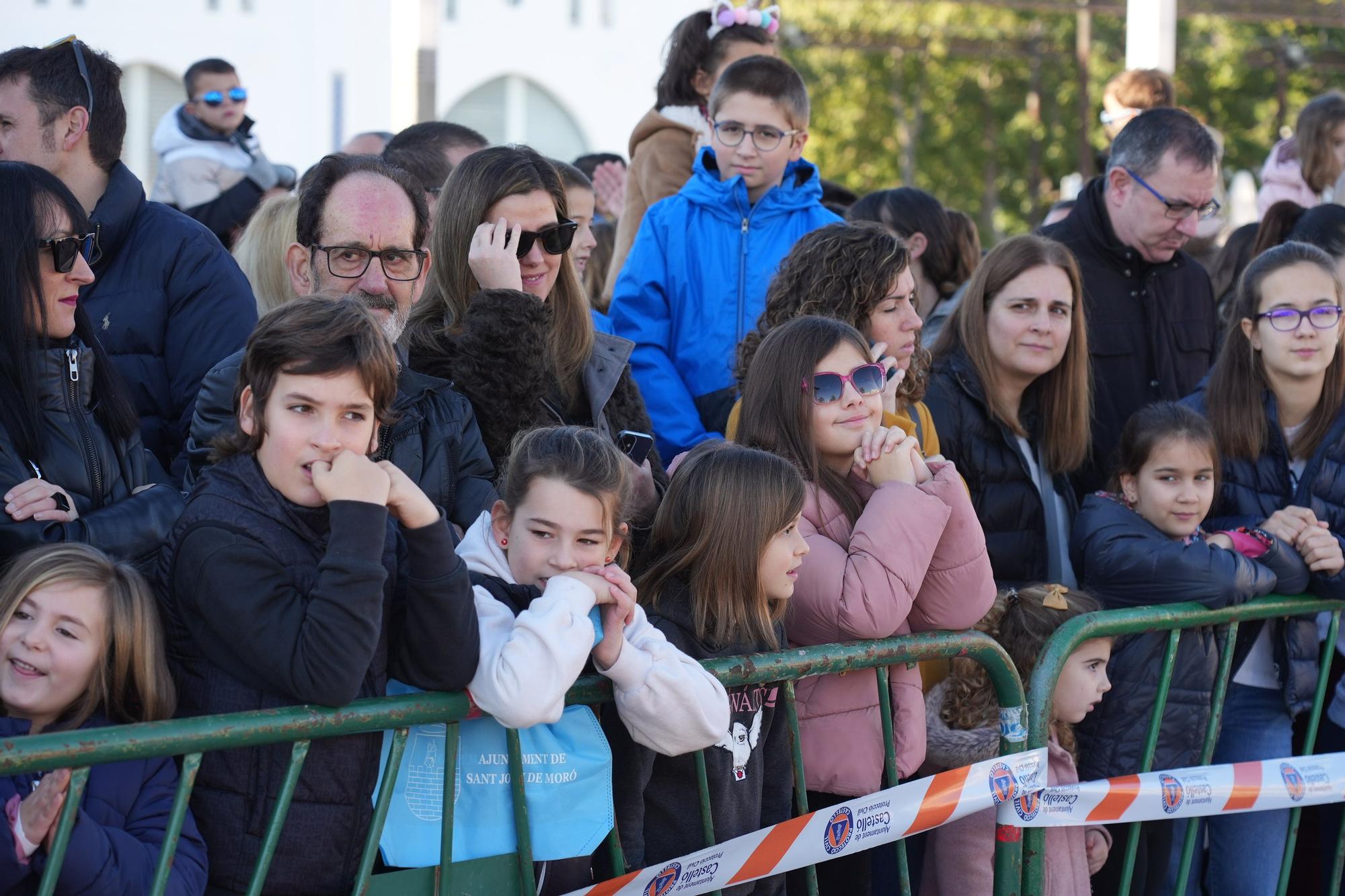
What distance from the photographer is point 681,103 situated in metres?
5.88

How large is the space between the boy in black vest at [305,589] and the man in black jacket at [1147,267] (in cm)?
324

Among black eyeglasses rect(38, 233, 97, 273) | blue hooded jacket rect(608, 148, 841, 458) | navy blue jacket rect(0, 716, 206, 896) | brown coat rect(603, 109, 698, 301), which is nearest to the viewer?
navy blue jacket rect(0, 716, 206, 896)

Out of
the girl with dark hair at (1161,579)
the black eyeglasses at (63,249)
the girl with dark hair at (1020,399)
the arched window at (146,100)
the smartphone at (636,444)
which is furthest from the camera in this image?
the arched window at (146,100)

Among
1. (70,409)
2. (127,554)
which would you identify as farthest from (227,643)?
(70,409)

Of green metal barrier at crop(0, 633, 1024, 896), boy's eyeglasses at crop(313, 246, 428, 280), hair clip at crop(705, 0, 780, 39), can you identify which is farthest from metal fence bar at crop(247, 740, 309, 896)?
hair clip at crop(705, 0, 780, 39)

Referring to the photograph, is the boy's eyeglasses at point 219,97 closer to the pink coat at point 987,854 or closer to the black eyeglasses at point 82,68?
the black eyeglasses at point 82,68

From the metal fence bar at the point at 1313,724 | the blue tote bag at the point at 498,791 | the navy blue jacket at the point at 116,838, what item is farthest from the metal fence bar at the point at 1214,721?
the navy blue jacket at the point at 116,838

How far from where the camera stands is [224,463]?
2.56 metres

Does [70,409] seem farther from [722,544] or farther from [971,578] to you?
[971,578]

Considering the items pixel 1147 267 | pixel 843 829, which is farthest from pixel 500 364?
pixel 1147 267

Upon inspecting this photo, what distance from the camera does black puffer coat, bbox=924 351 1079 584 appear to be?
4.21m

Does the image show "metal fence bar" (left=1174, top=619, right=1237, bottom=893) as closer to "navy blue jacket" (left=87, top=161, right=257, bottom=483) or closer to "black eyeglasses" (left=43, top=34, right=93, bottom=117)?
"navy blue jacket" (left=87, top=161, right=257, bottom=483)

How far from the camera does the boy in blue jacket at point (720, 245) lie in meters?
4.71

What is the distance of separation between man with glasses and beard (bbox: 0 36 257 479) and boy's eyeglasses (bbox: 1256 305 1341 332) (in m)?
3.08
